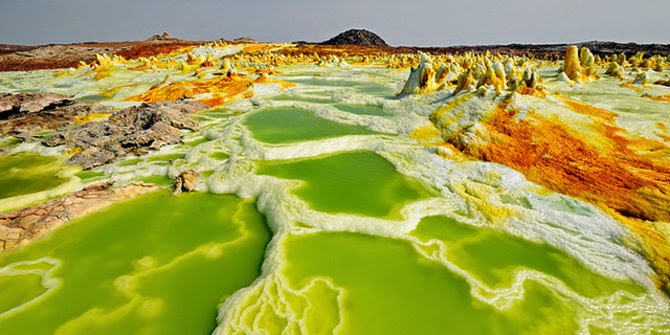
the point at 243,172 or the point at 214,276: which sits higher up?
the point at 243,172

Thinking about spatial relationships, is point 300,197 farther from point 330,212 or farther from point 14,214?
point 14,214

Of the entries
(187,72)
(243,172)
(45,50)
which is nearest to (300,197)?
(243,172)

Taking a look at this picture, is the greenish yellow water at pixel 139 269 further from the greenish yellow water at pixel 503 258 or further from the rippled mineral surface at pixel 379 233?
the greenish yellow water at pixel 503 258

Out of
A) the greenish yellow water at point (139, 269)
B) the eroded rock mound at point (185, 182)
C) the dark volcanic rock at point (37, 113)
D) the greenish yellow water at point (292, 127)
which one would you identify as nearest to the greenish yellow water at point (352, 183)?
the greenish yellow water at point (139, 269)


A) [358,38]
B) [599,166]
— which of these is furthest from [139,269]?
[358,38]

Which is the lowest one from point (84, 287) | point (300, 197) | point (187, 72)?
point (84, 287)

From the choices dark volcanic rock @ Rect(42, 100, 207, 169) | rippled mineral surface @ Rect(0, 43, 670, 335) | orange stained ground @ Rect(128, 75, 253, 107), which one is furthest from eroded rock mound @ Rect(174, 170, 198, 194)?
orange stained ground @ Rect(128, 75, 253, 107)
